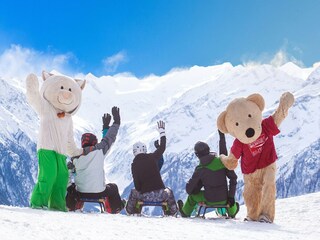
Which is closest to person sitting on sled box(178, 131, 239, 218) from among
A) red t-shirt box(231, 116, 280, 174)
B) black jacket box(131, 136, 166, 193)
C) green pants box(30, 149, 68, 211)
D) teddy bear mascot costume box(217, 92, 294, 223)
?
teddy bear mascot costume box(217, 92, 294, 223)

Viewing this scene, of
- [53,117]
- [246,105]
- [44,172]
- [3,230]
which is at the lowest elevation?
[3,230]

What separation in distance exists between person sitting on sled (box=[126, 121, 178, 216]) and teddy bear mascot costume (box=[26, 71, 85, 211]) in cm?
112

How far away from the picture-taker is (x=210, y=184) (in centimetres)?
928

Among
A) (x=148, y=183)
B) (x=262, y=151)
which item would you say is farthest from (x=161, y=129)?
(x=262, y=151)

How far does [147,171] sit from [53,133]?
186 centimetres

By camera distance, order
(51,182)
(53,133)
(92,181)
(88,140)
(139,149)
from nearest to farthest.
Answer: (51,182) → (53,133) → (92,181) → (88,140) → (139,149)

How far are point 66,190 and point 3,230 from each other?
402 cm

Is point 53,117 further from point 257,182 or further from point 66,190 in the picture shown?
point 257,182

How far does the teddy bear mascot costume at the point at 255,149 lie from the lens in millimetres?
9070

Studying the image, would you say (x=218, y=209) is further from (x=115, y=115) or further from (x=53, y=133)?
(x=53, y=133)

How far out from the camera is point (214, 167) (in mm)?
9391

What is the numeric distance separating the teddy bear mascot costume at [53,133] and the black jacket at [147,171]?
109 cm

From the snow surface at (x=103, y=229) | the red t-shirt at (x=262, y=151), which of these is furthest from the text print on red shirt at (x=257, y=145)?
the snow surface at (x=103, y=229)

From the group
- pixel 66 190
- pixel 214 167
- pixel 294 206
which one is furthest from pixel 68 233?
pixel 294 206
